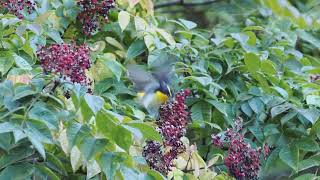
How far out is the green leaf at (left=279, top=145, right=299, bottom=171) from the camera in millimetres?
1849

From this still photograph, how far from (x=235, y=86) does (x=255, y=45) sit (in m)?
0.26

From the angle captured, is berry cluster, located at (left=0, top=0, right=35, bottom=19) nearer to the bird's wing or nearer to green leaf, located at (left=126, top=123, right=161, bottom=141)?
the bird's wing

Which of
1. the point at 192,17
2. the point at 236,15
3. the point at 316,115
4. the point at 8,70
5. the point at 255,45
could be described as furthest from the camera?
the point at 192,17

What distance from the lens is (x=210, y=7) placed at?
3281 millimetres

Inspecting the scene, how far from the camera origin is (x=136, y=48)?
2068 mm

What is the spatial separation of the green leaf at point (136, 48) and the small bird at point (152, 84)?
4cm

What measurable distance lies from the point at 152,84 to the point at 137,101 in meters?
0.07

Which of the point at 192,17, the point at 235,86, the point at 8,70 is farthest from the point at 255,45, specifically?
the point at 192,17

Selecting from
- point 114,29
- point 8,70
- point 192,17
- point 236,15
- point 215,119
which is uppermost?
point 8,70

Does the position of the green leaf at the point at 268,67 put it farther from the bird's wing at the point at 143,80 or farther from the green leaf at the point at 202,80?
the bird's wing at the point at 143,80

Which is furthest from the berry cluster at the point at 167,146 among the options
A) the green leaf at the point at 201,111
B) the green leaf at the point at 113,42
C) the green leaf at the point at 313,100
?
the green leaf at the point at 113,42

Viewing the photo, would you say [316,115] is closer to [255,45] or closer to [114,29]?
[255,45]

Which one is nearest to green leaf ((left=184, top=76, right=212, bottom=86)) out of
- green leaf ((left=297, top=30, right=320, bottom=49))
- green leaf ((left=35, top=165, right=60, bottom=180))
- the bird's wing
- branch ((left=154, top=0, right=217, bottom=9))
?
the bird's wing

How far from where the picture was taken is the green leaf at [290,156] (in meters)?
1.85
